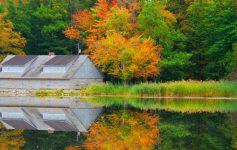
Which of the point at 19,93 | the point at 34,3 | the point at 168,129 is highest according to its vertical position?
the point at 34,3

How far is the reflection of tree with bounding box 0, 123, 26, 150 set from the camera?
20562mm

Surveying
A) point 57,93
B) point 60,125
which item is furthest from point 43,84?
point 60,125

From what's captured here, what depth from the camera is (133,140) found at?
853 inches

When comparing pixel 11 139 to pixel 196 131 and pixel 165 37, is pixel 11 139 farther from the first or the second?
pixel 165 37

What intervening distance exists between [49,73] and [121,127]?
A: 103 ft

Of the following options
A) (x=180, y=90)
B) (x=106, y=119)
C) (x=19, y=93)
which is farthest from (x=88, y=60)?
(x=106, y=119)

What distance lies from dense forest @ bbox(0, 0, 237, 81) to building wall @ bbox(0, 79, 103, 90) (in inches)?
111

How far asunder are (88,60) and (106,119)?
2782cm

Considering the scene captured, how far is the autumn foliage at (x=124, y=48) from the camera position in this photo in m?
53.6

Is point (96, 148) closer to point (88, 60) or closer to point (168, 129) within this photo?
point (168, 129)

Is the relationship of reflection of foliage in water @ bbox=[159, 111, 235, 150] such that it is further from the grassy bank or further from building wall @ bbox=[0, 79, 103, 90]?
building wall @ bbox=[0, 79, 103, 90]

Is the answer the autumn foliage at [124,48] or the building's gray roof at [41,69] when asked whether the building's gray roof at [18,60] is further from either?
the autumn foliage at [124,48]

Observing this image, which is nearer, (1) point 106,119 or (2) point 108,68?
(1) point 106,119

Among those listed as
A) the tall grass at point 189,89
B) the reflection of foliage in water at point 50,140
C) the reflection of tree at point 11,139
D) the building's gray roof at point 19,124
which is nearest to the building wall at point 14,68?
the tall grass at point 189,89
